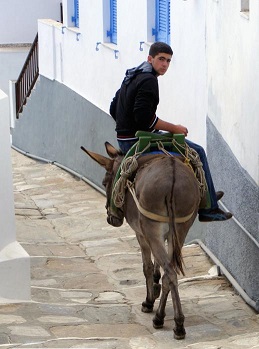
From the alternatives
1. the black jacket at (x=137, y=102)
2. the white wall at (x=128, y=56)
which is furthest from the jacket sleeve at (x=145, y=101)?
the white wall at (x=128, y=56)

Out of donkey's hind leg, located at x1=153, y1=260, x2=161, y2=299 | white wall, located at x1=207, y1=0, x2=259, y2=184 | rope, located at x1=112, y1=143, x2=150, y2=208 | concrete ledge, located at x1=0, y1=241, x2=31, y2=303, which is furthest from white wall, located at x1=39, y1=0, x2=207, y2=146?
concrete ledge, located at x1=0, y1=241, x2=31, y2=303

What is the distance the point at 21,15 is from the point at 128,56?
40.8ft

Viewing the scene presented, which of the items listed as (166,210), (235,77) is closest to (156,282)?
(166,210)

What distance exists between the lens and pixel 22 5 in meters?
26.7

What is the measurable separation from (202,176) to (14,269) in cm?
205

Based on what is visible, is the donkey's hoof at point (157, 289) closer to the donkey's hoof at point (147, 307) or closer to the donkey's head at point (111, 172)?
the donkey's hoof at point (147, 307)

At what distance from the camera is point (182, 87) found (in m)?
12.5

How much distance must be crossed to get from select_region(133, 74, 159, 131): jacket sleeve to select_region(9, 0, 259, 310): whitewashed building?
935mm

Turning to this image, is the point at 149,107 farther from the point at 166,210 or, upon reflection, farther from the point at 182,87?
the point at 182,87

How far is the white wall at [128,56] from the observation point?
39.5 feet

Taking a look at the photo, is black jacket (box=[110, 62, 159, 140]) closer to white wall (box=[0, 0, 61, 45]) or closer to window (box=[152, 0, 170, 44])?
window (box=[152, 0, 170, 44])

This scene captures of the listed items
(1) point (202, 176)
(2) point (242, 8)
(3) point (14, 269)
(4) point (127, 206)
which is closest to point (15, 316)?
(3) point (14, 269)

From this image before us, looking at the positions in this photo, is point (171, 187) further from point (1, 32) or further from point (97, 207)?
point (1, 32)

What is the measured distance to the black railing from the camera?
21172 millimetres
